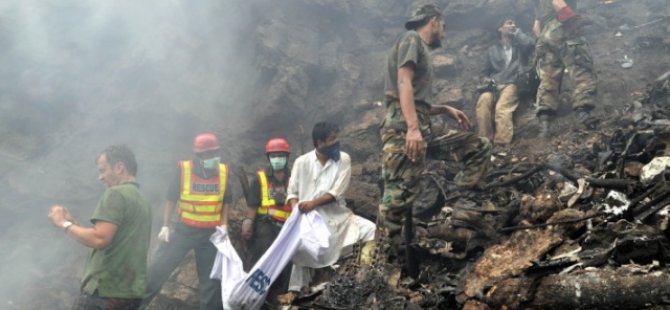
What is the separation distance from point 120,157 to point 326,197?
5.79ft

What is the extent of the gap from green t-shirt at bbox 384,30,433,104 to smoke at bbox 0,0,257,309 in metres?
5.08

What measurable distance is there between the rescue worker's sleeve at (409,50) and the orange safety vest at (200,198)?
2338 mm

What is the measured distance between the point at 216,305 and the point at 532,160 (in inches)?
151

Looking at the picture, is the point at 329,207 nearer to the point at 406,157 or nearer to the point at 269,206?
the point at 269,206

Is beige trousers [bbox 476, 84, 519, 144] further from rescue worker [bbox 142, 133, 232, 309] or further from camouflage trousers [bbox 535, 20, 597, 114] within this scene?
rescue worker [bbox 142, 133, 232, 309]

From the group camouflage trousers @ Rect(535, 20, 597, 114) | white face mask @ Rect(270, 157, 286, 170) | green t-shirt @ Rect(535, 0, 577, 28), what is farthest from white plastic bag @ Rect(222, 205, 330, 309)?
green t-shirt @ Rect(535, 0, 577, 28)

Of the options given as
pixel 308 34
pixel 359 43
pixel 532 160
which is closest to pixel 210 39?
pixel 308 34

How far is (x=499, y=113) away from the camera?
6691mm

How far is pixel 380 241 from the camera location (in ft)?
12.5

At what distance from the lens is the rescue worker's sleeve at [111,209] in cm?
312

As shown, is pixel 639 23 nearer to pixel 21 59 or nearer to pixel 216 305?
pixel 216 305

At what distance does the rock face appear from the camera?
725 cm

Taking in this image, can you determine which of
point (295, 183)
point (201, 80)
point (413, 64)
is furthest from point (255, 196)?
point (201, 80)

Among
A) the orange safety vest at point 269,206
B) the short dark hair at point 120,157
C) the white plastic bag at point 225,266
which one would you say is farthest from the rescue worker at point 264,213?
the short dark hair at point 120,157
